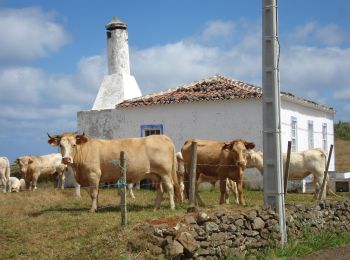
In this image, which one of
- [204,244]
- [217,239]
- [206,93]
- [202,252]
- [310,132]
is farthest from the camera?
[310,132]

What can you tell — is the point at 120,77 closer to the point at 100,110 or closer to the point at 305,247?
the point at 100,110

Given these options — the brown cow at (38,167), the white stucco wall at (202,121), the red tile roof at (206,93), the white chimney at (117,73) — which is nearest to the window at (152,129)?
the white stucco wall at (202,121)

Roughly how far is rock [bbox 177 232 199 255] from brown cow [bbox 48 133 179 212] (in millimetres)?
3400

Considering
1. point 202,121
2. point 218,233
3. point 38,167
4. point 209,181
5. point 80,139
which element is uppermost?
point 202,121

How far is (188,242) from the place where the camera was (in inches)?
376

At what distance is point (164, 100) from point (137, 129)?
1.88 meters

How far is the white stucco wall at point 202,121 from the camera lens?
890 inches

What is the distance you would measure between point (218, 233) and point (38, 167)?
15189 millimetres

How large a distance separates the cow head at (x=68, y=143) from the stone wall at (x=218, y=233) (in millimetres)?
3783

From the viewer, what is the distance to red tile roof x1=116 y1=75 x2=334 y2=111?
23000 millimetres

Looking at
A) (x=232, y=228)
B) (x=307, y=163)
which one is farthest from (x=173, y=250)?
(x=307, y=163)

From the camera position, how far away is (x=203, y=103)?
23625 mm

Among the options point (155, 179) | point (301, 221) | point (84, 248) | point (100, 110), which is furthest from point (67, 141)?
point (100, 110)

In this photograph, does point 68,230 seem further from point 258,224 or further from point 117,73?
point 117,73
